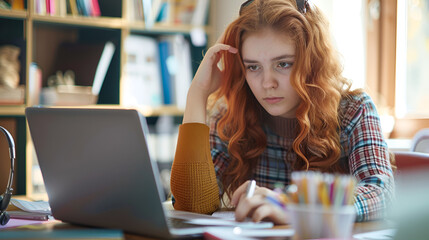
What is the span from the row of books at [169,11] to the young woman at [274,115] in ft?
4.08

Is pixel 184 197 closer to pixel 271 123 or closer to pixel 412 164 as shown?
pixel 271 123

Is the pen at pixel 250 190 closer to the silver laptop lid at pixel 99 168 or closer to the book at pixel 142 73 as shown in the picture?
the silver laptop lid at pixel 99 168

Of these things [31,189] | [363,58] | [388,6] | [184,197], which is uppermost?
[388,6]

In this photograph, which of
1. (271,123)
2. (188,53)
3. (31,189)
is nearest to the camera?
(271,123)

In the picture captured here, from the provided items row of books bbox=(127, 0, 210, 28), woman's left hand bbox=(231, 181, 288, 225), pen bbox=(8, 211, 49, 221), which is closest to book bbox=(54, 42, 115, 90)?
row of books bbox=(127, 0, 210, 28)

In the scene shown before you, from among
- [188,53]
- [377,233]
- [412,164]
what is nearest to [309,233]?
[377,233]

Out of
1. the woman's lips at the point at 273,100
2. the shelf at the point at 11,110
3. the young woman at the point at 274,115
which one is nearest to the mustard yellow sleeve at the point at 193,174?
the young woman at the point at 274,115

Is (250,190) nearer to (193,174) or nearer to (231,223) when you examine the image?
(231,223)

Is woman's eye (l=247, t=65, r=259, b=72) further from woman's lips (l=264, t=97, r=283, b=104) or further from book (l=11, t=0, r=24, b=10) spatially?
book (l=11, t=0, r=24, b=10)

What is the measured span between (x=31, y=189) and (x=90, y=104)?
51cm

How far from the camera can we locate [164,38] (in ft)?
9.01

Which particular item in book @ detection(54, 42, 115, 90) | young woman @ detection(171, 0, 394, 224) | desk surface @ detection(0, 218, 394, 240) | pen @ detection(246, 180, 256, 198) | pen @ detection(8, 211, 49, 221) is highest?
book @ detection(54, 42, 115, 90)

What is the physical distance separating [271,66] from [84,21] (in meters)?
1.50

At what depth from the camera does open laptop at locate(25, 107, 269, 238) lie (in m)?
0.74
